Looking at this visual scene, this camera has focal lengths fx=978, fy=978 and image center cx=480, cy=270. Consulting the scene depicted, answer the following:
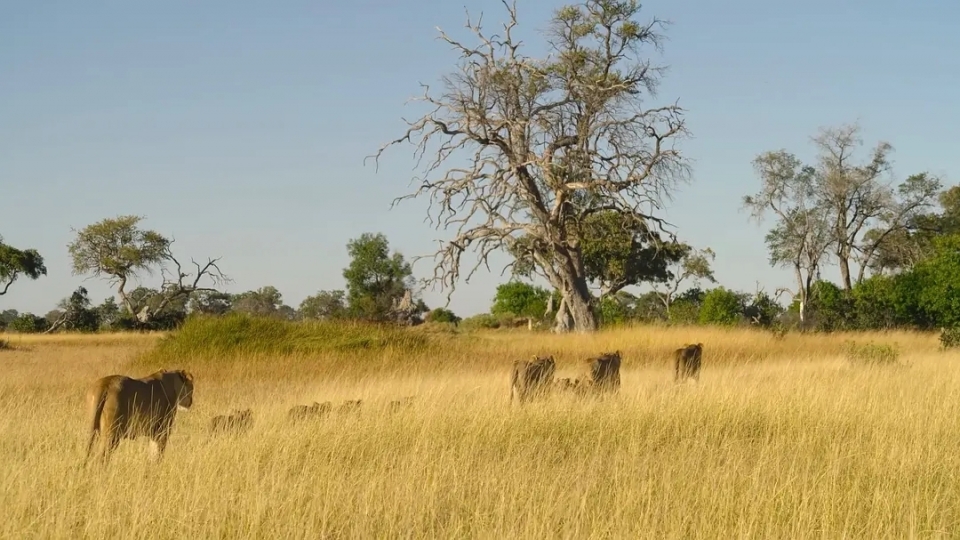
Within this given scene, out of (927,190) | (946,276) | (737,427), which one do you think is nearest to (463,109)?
(946,276)

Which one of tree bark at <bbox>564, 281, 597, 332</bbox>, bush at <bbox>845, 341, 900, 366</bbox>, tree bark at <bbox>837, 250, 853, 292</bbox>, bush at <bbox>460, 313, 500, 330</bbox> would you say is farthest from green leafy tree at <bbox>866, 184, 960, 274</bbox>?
bush at <bbox>845, 341, 900, 366</bbox>

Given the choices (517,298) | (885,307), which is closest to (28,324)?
(517,298)

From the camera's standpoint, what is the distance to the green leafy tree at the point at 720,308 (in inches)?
1395

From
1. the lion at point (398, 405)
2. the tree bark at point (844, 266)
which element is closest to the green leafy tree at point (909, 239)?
the tree bark at point (844, 266)

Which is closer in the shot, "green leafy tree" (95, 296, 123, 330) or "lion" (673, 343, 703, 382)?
"lion" (673, 343, 703, 382)

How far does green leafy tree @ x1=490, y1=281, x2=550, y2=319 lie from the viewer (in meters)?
50.1

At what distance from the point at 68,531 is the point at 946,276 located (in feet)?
104

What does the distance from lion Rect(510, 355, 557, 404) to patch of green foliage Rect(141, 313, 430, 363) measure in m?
7.64

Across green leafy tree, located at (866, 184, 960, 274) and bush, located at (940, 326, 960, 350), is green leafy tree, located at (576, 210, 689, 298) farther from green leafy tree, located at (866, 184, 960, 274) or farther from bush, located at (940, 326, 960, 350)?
bush, located at (940, 326, 960, 350)

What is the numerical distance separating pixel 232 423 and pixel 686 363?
22.2 feet

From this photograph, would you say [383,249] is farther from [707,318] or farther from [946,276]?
[946,276]

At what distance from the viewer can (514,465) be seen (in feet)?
22.4

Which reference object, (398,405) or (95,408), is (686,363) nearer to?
(398,405)

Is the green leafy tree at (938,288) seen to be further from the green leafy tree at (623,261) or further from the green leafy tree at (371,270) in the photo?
the green leafy tree at (371,270)
